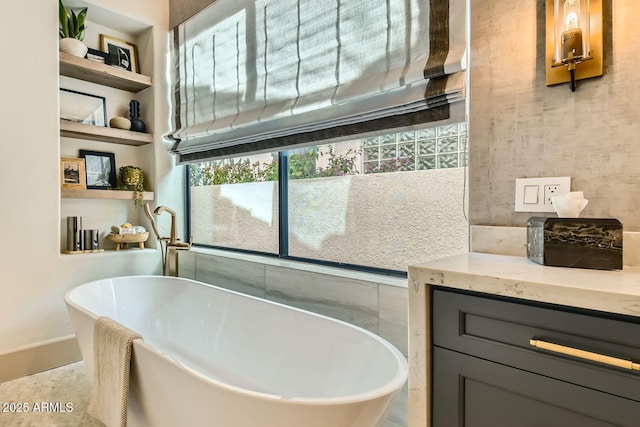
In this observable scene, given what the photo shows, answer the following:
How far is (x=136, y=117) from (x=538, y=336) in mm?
3296

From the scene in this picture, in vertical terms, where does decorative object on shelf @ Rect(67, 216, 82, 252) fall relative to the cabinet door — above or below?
above

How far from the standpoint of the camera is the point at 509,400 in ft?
2.85

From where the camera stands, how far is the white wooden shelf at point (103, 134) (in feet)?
8.91

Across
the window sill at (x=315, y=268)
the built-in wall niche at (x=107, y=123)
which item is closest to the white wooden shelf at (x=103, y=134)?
the built-in wall niche at (x=107, y=123)

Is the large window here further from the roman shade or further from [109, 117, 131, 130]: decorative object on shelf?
[109, 117, 131, 130]: decorative object on shelf

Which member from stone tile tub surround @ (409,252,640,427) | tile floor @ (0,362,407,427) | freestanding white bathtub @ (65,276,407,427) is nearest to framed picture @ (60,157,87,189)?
freestanding white bathtub @ (65,276,407,427)

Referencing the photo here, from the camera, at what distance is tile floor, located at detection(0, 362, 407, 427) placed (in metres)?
1.87

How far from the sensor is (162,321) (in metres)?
2.48

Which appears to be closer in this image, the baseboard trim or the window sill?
the window sill

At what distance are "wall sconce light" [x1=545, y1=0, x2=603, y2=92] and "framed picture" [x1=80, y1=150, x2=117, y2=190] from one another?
3128mm

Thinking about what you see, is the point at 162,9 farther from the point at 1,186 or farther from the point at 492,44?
the point at 492,44

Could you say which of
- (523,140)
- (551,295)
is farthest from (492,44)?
(551,295)

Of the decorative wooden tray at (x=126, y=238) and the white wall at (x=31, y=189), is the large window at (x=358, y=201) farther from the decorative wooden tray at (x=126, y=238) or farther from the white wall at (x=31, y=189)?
the white wall at (x=31, y=189)

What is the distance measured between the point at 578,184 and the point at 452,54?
2.26ft
